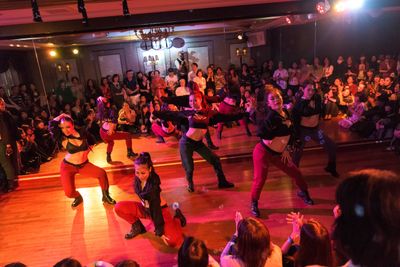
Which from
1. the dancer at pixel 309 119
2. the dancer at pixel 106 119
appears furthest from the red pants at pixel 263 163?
the dancer at pixel 106 119

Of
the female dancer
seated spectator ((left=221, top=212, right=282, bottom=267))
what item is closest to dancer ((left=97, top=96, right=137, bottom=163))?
the female dancer

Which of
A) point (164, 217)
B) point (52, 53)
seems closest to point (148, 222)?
point (164, 217)

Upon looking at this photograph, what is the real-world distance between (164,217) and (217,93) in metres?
4.37

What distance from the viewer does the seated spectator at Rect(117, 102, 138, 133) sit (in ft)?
20.2

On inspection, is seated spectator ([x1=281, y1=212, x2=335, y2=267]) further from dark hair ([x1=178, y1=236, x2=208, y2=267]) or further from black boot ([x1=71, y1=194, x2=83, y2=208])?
black boot ([x1=71, y1=194, x2=83, y2=208])

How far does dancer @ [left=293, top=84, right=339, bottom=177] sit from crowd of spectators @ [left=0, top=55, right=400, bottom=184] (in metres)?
1.85

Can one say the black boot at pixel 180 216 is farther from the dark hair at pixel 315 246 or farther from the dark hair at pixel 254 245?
the dark hair at pixel 315 246

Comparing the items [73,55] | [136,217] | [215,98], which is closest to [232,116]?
[215,98]

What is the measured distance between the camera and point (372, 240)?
0.88 m

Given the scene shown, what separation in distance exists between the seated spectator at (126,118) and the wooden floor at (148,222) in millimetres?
1166

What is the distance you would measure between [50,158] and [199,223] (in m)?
3.83

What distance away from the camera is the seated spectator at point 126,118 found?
6.15 m

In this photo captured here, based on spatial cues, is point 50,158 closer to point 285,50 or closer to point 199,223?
point 199,223

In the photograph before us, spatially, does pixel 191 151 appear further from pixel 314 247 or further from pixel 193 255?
pixel 314 247
